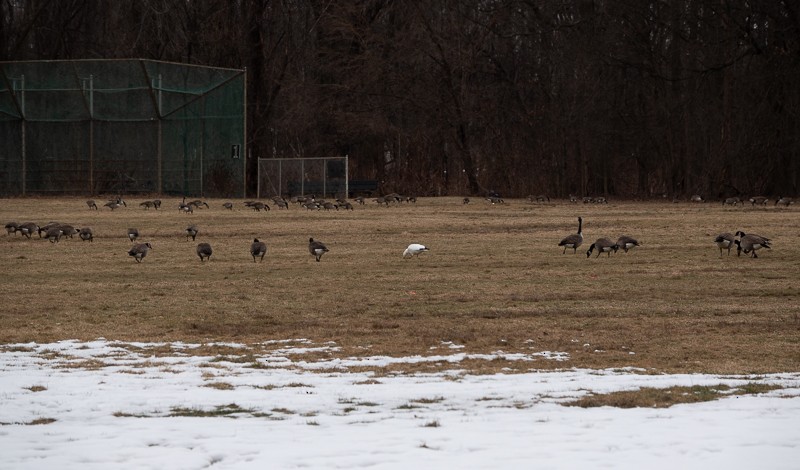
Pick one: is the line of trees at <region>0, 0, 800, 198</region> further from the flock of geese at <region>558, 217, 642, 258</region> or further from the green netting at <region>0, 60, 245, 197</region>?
the flock of geese at <region>558, 217, 642, 258</region>

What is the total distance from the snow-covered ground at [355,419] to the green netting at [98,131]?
38.1 metres

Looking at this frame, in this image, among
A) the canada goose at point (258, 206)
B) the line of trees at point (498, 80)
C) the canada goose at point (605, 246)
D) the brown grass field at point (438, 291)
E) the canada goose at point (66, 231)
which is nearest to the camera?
the brown grass field at point (438, 291)

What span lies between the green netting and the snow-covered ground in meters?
38.1

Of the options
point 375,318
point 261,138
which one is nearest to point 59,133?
point 261,138

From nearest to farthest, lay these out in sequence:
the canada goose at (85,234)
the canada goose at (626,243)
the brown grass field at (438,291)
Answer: the brown grass field at (438,291) < the canada goose at (626,243) < the canada goose at (85,234)

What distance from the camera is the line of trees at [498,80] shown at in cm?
5112

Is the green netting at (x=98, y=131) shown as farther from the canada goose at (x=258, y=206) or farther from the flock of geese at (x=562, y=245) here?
the flock of geese at (x=562, y=245)

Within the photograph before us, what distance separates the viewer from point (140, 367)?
1352cm

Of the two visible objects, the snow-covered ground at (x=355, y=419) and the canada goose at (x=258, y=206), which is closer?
the snow-covered ground at (x=355, y=419)

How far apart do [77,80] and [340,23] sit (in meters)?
15.6

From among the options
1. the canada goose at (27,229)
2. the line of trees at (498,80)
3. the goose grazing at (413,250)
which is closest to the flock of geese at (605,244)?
the goose grazing at (413,250)

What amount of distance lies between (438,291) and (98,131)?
33.8 m

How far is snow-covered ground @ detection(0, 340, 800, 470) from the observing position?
334 inches

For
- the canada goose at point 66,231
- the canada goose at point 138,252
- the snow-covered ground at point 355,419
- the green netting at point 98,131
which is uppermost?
the green netting at point 98,131
